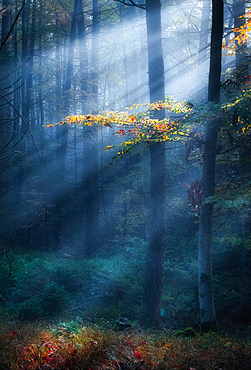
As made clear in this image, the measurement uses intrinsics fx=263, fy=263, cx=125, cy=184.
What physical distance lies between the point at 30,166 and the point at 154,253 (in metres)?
10.6

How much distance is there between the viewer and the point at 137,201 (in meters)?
13.8

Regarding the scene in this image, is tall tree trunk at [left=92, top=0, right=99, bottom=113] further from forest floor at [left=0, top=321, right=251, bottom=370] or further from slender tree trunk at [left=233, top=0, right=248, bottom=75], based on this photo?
forest floor at [left=0, top=321, right=251, bottom=370]

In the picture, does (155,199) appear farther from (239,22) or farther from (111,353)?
(239,22)

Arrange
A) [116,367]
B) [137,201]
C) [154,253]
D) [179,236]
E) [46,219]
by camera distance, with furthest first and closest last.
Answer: [46,219] < [137,201] < [179,236] < [154,253] < [116,367]

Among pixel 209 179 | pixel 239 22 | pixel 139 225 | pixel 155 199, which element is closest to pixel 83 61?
pixel 239 22

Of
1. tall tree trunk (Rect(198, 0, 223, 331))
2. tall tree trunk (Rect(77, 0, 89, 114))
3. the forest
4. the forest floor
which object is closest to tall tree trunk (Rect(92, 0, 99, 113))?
the forest

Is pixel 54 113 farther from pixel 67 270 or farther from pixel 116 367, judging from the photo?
pixel 116 367

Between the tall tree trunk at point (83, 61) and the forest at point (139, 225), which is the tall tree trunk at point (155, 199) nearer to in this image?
the forest at point (139, 225)

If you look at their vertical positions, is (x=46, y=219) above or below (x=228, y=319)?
above

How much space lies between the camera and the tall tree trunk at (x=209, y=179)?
6.21 m

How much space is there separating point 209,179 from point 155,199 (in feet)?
4.92

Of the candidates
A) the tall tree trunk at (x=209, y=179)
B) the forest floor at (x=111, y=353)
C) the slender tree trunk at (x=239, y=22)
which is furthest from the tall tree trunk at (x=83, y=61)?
the forest floor at (x=111, y=353)

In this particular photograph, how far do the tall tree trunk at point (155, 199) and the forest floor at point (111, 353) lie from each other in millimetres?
2548

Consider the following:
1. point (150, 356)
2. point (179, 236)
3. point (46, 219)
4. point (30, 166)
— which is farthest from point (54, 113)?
point (150, 356)
